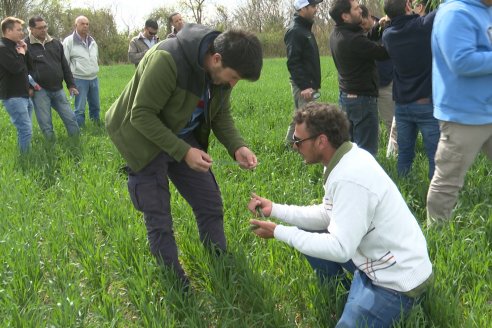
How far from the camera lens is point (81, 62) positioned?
7234 mm

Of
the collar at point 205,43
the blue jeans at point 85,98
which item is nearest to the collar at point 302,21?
the collar at point 205,43

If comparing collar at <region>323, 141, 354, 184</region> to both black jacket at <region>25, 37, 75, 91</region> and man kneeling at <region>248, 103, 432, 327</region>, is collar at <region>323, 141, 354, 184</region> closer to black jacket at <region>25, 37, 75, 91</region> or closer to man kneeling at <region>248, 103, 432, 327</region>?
man kneeling at <region>248, 103, 432, 327</region>

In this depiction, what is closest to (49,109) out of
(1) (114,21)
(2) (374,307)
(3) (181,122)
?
(3) (181,122)

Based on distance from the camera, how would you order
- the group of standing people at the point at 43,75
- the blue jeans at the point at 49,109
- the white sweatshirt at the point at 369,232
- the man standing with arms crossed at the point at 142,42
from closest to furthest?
1. the white sweatshirt at the point at 369,232
2. the group of standing people at the point at 43,75
3. the blue jeans at the point at 49,109
4. the man standing with arms crossed at the point at 142,42

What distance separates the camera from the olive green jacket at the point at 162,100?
2244 mm

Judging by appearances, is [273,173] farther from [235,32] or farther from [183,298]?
[235,32]

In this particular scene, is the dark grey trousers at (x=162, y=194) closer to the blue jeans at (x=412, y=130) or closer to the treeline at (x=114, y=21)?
the blue jeans at (x=412, y=130)

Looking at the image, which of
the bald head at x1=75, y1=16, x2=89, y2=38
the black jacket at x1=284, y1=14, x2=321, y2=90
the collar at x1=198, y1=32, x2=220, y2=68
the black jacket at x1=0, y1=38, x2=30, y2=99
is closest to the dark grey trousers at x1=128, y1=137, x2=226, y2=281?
the collar at x1=198, y1=32, x2=220, y2=68

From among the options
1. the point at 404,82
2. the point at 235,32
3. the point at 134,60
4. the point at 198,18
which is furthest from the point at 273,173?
the point at 198,18

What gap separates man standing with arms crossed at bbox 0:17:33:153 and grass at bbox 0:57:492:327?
133 cm

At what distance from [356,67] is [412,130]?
82cm

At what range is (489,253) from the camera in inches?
102

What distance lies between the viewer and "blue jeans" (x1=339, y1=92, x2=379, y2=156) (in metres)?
4.27

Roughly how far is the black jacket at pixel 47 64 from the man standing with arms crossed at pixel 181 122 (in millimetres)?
4009
